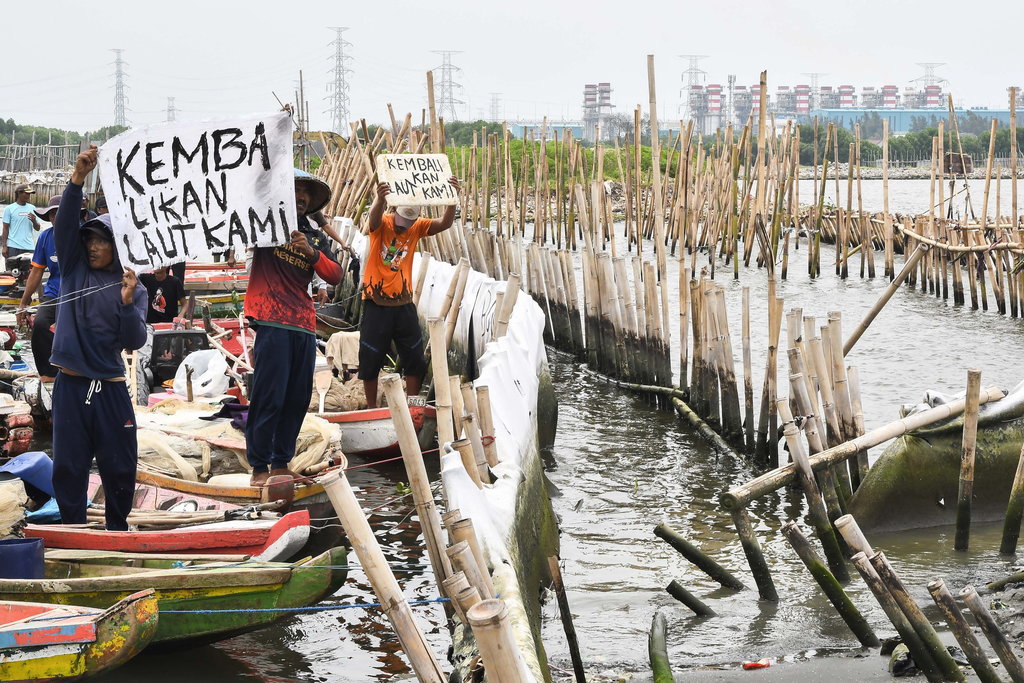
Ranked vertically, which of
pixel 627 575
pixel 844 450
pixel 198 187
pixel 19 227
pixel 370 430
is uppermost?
pixel 198 187

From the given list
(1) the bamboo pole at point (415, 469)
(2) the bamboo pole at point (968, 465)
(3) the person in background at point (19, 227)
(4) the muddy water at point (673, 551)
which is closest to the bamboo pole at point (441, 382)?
(1) the bamboo pole at point (415, 469)

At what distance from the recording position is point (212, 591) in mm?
4832

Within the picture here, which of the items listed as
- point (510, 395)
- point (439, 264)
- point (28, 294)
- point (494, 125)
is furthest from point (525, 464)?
point (494, 125)

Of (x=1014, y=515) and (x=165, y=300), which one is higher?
(x=165, y=300)

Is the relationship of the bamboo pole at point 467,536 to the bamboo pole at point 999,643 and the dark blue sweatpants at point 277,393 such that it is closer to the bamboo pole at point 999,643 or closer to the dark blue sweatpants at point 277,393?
the bamboo pole at point 999,643

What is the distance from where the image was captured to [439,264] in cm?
1091

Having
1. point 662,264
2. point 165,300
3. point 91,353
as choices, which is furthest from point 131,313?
point 165,300

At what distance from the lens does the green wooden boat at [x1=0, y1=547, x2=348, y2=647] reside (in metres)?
4.78

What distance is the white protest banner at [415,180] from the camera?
8.26m

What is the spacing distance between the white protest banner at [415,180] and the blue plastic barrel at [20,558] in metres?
3.95

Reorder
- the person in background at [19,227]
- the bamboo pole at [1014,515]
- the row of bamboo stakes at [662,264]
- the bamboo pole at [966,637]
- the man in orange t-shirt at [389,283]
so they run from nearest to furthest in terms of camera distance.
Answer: the bamboo pole at [966,637]
the bamboo pole at [1014,515]
the man in orange t-shirt at [389,283]
the row of bamboo stakes at [662,264]
the person in background at [19,227]

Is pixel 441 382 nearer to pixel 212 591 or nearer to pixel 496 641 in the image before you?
pixel 212 591

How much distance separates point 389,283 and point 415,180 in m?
0.87

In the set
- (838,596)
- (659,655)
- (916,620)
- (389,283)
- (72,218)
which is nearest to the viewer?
Answer: (916,620)
